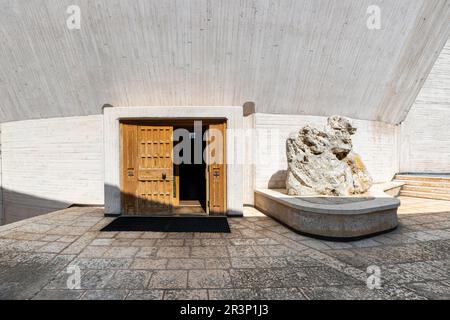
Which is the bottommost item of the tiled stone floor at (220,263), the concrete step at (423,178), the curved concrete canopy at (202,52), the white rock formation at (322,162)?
the tiled stone floor at (220,263)

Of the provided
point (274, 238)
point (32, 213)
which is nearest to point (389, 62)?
point (274, 238)

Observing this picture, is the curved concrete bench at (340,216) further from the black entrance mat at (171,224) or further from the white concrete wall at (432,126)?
the white concrete wall at (432,126)

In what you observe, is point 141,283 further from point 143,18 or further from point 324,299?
point 143,18

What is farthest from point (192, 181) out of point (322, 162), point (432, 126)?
point (432, 126)

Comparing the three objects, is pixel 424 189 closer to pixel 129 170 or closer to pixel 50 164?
pixel 129 170

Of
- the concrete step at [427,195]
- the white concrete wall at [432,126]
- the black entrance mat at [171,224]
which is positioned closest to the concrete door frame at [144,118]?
the black entrance mat at [171,224]

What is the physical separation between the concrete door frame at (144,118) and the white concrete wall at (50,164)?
1042 mm

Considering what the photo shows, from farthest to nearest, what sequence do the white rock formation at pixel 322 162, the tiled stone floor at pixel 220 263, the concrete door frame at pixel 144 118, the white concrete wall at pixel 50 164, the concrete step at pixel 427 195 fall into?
the concrete step at pixel 427 195, the white concrete wall at pixel 50 164, the concrete door frame at pixel 144 118, the white rock formation at pixel 322 162, the tiled stone floor at pixel 220 263

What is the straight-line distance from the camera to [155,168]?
19.1ft

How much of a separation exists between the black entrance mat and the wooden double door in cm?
38

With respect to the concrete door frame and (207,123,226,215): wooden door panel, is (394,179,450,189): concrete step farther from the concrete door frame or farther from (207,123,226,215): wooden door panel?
(207,123,226,215): wooden door panel

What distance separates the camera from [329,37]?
18.6ft

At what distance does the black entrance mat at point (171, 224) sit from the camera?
4.69 m

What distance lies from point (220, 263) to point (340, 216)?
2.61 m
